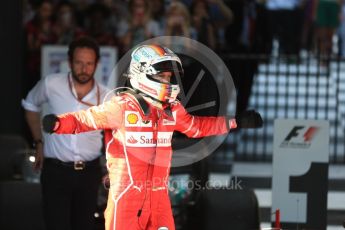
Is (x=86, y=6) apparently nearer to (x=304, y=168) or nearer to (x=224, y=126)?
(x=304, y=168)

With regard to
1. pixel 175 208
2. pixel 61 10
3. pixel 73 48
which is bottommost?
pixel 175 208

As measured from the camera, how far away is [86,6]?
12.1 metres

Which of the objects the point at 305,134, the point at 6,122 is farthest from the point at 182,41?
the point at 305,134

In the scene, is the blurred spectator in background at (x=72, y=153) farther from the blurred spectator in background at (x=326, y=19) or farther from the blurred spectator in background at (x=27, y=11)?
the blurred spectator in background at (x=326, y=19)

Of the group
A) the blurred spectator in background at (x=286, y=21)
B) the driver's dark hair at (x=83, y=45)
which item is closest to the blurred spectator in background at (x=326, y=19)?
the blurred spectator in background at (x=286, y=21)

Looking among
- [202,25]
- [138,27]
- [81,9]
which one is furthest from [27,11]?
[202,25]

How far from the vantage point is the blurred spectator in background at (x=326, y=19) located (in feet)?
49.5

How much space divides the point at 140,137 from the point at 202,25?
569cm

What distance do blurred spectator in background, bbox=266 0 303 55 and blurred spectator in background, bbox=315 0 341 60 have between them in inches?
13.8

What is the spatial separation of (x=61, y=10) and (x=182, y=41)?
2.26m

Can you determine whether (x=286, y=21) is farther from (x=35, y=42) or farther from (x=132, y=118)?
(x=132, y=118)

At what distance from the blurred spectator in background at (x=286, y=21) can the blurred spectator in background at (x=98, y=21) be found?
3.73 m

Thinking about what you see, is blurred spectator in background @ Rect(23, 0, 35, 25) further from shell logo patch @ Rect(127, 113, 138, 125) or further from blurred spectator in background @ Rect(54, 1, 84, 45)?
shell logo patch @ Rect(127, 113, 138, 125)

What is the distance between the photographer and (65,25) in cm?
1141
